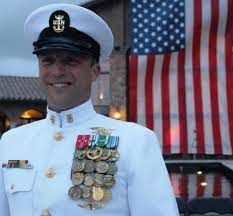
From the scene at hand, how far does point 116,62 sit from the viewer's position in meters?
19.1

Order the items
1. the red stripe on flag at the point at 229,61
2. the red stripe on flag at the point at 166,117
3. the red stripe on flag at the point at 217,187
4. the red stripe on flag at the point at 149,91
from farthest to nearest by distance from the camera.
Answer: the red stripe on flag at the point at 166,117 → the red stripe on flag at the point at 149,91 → the red stripe on flag at the point at 217,187 → the red stripe on flag at the point at 229,61

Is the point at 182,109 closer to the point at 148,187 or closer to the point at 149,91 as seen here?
the point at 149,91

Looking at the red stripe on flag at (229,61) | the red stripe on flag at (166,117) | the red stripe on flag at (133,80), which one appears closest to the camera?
the red stripe on flag at (229,61)

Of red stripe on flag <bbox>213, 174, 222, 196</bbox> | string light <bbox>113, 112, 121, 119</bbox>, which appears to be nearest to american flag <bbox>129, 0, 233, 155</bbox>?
red stripe on flag <bbox>213, 174, 222, 196</bbox>

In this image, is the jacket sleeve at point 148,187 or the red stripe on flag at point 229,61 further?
the red stripe on flag at point 229,61

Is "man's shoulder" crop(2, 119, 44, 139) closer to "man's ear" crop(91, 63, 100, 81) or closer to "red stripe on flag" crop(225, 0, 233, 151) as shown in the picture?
Answer: "man's ear" crop(91, 63, 100, 81)

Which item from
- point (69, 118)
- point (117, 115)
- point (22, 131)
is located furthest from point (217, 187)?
point (117, 115)

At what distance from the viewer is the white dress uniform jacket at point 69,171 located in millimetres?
1656

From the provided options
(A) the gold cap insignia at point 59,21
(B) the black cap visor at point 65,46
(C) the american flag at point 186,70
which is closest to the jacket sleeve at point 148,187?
(B) the black cap visor at point 65,46

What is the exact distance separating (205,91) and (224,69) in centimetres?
30

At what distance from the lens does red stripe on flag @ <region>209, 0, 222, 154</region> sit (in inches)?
191

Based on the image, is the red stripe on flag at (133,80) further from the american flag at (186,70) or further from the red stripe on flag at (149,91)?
the red stripe on flag at (149,91)

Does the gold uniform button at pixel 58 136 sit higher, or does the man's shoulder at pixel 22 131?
the man's shoulder at pixel 22 131

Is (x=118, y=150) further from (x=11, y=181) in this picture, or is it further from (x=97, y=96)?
(x=97, y=96)
